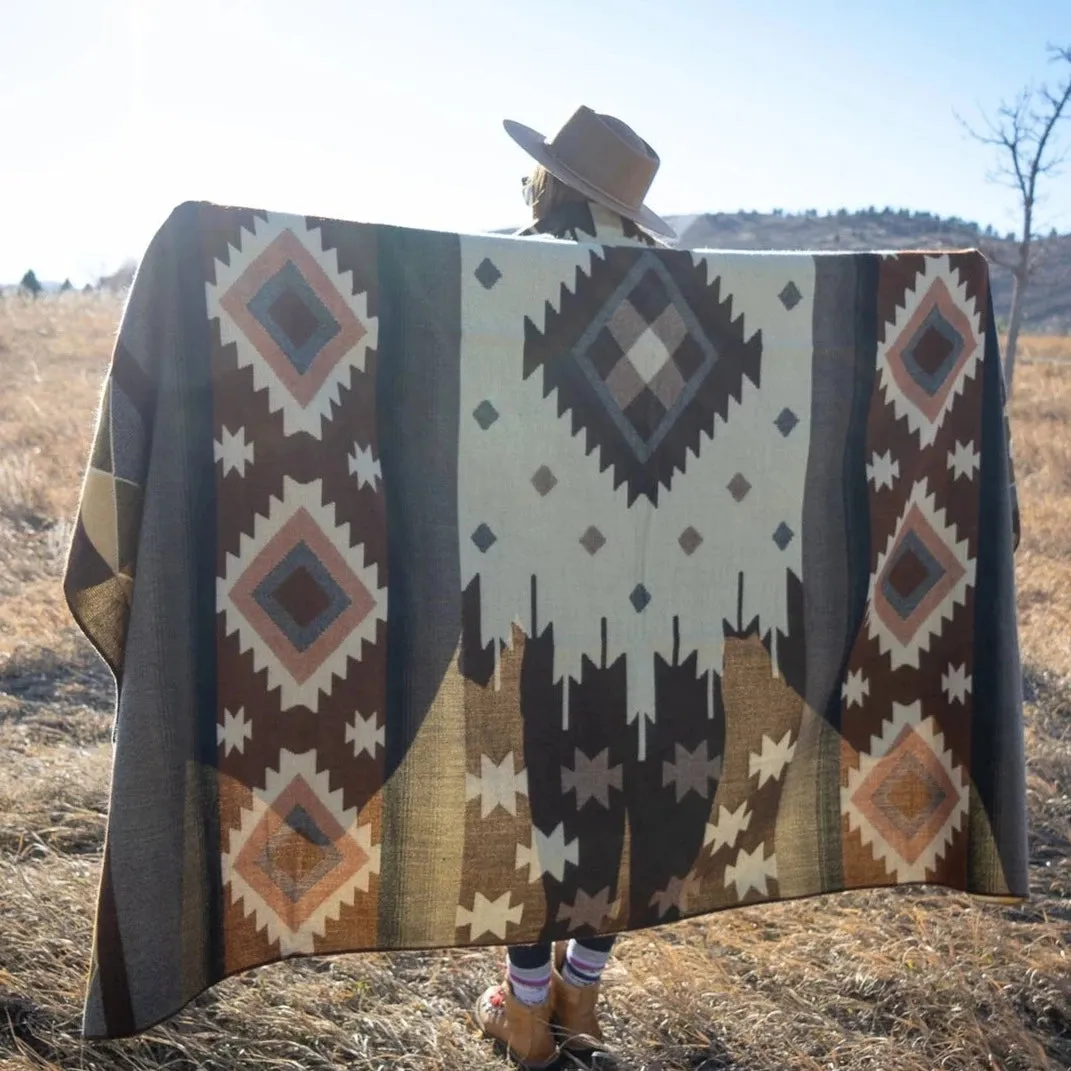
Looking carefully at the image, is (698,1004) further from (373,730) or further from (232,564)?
(232,564)

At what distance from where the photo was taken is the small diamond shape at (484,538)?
6.47 ft

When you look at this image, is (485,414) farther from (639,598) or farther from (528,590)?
(639,598)

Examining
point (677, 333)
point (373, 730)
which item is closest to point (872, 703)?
point (677, 333)

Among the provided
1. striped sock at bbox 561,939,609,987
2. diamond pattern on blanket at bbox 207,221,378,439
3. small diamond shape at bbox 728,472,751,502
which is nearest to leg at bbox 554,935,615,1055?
striped sock at bbox 561,939,609,987

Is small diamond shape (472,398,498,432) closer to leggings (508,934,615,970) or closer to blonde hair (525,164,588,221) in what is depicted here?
blonde hair (525,164,588,221)

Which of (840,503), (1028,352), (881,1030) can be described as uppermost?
(1028,352)

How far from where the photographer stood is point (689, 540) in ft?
6.95

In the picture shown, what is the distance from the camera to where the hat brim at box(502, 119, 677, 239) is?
2.19 meters

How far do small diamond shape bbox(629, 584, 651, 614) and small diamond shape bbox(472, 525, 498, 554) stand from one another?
0.30m

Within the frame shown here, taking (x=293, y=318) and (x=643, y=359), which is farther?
(x=643, y=359)

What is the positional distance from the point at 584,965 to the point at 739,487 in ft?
3.47

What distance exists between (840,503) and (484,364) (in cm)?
81

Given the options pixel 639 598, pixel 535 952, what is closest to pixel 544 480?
pixel 639 598

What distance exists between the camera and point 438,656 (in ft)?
6.44
